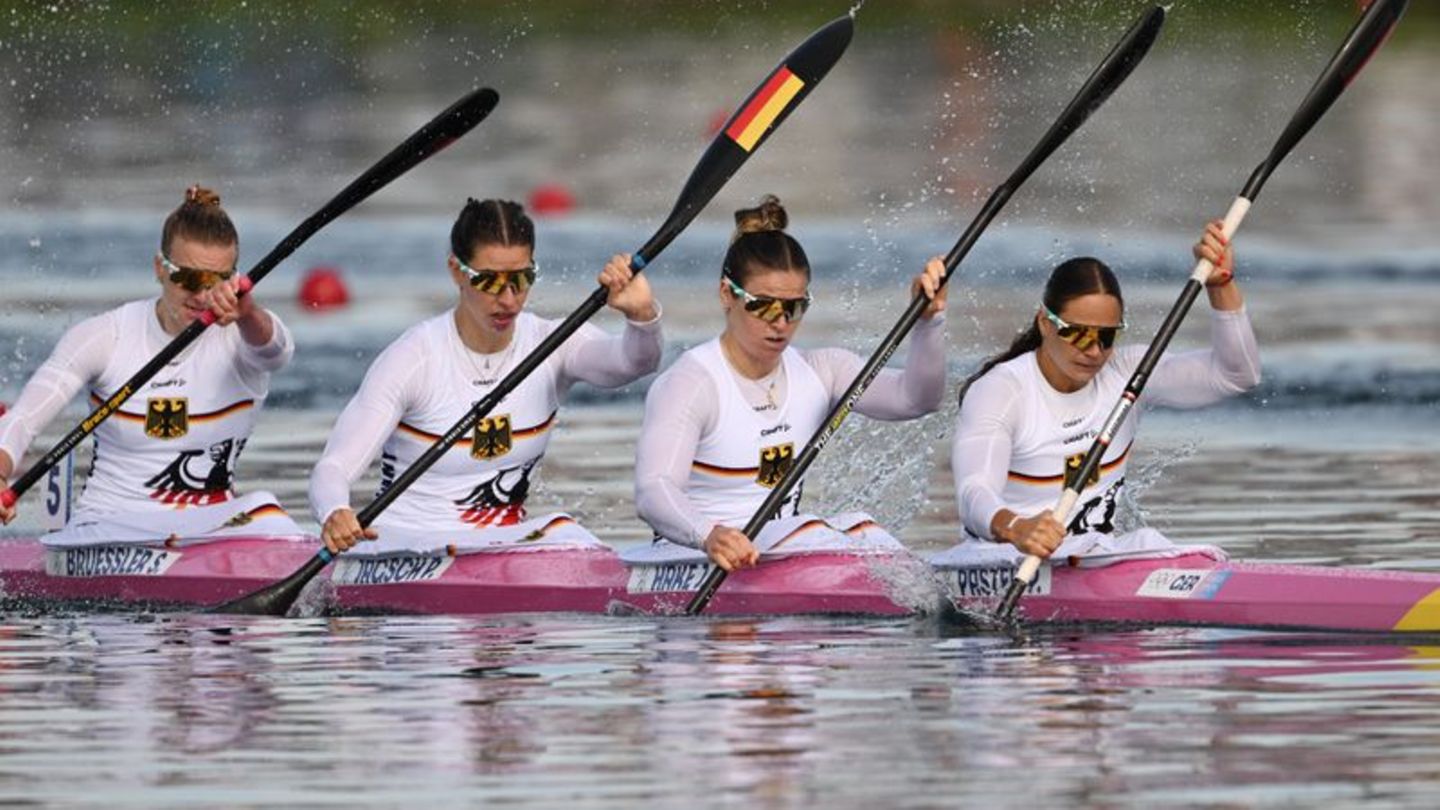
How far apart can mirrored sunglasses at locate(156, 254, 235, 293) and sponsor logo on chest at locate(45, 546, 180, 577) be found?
40.7 inches

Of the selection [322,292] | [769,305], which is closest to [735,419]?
[769,305]

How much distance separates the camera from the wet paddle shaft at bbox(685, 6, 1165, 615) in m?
13.1

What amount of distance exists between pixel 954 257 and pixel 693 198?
4.87 feet

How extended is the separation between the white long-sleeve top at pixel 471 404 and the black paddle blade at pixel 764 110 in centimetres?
77

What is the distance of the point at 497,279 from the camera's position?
13.7m

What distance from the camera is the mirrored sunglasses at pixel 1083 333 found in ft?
41.5

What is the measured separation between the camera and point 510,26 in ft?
194

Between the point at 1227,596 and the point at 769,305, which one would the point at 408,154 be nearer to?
the point at 769,305

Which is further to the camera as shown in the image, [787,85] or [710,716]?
[787,85]

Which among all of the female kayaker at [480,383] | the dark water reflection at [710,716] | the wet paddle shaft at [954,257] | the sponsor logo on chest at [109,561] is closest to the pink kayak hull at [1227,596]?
the dark water reflection at [710,716]

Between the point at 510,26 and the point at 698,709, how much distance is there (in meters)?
49.2

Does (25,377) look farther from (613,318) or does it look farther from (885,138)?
(885,138)

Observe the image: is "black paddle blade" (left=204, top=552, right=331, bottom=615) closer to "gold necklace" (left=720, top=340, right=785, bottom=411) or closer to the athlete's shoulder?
the athlete's shoulder

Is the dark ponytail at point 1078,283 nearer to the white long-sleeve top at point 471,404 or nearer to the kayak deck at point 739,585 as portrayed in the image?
the kayak deck at point 739,585
